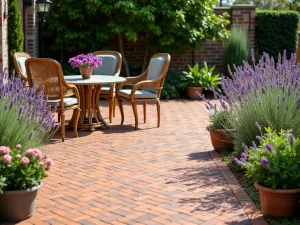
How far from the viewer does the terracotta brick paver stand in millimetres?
4484

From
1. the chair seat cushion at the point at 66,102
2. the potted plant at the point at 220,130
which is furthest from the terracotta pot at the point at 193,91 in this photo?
the potted plant at the point at 220,130

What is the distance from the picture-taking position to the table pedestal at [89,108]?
8234mm

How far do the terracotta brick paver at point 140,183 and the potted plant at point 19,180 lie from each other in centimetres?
14

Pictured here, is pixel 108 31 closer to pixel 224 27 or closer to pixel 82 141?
pixel 224 27

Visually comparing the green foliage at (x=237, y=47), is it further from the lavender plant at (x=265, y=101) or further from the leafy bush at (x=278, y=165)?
the leafy bush at (x=278, y=165)

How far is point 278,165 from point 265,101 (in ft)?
4.75

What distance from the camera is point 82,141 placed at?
750cm

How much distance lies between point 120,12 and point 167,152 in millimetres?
5760

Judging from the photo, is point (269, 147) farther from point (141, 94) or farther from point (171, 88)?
point (171, 88)

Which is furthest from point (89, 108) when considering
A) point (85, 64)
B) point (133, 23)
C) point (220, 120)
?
point (133, 23)

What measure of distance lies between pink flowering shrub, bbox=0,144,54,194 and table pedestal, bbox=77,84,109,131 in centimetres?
387

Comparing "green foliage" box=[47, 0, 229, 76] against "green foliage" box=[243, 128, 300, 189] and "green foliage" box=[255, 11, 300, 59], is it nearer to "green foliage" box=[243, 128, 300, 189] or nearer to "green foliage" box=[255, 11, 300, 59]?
"green foliage" box=[255, 11, 300, 59]

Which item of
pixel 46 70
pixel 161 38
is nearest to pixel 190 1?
pixel 161 38

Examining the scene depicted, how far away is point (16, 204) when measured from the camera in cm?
427
